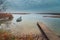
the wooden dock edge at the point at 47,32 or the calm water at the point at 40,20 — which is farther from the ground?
the calm water at the point at 40,20

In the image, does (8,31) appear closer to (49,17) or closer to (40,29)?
(40,29)

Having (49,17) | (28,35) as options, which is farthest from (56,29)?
(28,35)

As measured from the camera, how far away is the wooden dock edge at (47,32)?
1.86 metres

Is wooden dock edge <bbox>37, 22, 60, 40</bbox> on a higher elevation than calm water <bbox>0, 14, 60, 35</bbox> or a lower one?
lower

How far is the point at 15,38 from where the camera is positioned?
6.20ft

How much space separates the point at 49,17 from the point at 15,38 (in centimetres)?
50

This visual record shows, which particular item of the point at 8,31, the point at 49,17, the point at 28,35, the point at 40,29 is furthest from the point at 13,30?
the point at 49,17

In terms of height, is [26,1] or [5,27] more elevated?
[26,1]

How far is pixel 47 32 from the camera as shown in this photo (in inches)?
76.0

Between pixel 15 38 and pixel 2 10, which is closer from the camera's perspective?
pixel 15 38

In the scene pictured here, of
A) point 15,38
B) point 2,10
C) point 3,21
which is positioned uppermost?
point 2,10

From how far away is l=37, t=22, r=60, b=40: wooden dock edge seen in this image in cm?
186

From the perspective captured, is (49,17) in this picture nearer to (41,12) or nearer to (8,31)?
(41,12)

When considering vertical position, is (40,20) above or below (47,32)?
above
